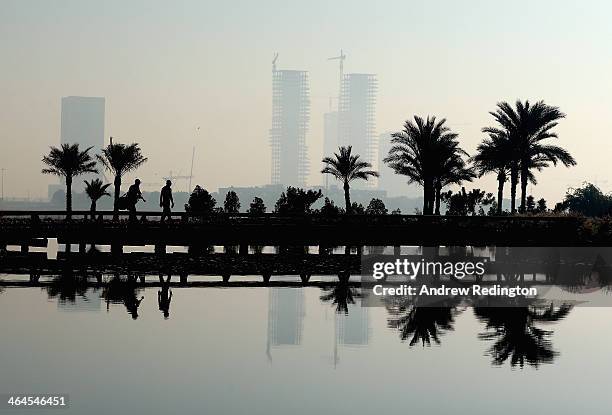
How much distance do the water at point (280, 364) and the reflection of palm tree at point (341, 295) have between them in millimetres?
836

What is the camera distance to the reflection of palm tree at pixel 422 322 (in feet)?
59.9

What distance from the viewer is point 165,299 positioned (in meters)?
23.9

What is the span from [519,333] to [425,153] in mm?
51188

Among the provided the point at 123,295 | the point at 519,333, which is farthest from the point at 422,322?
the point at 123,295

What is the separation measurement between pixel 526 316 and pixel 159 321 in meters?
6.94

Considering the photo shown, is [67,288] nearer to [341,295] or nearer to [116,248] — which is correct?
[341,295]

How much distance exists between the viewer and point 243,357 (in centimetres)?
1571

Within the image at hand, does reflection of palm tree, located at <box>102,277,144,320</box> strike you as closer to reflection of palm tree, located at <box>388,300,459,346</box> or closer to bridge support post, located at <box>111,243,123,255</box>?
reflection of palm tree, located at <box>388,300,459,346</box>

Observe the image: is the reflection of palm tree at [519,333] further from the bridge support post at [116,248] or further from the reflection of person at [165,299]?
the bridge support post at [116,248]

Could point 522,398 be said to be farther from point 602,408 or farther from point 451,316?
point 451,316

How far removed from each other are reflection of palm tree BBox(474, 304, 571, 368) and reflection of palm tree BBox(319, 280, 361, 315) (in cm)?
261

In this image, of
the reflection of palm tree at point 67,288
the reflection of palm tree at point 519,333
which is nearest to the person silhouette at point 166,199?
the reflection of palm tree at point 67,288

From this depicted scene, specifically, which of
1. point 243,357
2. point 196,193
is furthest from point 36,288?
point 196,193

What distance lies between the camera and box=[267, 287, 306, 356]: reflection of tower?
17.9m
